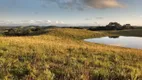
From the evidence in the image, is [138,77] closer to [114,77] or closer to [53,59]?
[114,77]

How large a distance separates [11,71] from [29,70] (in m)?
0.98

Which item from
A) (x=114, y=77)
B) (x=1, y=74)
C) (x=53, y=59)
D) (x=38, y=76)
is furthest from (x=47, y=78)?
(x=53, y=59)

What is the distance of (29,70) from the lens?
9.60m

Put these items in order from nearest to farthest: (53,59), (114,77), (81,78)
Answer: (81,78) < (114,77) < (53,59)

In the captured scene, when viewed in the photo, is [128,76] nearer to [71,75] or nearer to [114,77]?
[114,77]

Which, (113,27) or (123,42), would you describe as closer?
(123,42)

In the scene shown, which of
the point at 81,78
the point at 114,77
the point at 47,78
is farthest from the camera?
the point at 114,77

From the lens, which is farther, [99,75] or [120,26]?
[120,26]

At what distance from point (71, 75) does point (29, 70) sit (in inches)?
71.4

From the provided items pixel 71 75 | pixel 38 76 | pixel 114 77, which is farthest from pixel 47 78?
pixel 114 77

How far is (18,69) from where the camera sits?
33.7 ft

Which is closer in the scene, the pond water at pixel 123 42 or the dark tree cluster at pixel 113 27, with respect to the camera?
the pond water at pixel 123 42

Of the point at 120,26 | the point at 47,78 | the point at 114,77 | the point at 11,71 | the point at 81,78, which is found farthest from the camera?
the point at 120,26

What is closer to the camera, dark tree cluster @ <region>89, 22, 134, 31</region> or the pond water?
the pond water
